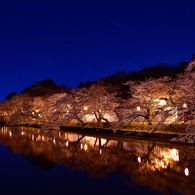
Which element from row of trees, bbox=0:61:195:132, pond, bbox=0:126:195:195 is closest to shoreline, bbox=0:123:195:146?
row of trees, bbox=0:61:195:132

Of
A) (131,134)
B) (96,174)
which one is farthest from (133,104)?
(96,174)

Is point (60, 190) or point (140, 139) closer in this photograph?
point (60, 190)

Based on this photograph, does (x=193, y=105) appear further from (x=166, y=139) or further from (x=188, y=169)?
(x=188, y=169)

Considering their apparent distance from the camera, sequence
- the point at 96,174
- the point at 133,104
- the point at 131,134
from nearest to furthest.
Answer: the point at 96,174, the point at 131,134, the point at 133,104

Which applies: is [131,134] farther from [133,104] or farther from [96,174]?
[96,174]

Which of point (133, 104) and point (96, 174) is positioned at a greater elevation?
point (133, 104)

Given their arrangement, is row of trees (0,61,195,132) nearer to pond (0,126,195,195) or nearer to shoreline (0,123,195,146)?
shoreline (0,123,195,146)

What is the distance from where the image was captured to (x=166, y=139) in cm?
1351

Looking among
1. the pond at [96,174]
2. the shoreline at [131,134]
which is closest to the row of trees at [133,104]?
the shoreline at [131,134]

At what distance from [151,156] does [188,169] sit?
2204mm

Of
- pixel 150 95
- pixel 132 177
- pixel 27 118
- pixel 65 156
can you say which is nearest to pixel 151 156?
pixel 132 177

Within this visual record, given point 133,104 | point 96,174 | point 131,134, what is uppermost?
point 133,104

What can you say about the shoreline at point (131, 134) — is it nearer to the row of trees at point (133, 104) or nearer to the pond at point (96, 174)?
the row of trees at point (133, 104)

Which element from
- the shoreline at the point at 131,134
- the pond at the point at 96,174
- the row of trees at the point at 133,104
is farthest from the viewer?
the shoreline at the point at 131,134
